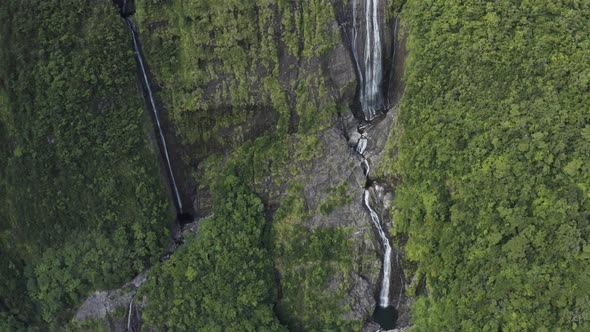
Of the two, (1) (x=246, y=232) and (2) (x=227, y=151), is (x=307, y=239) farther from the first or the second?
(2) (x=227, y=151)

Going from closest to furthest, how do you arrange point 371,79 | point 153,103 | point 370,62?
point 153,103, point 370,62, point 371,79

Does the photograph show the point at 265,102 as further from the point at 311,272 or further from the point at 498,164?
the point at 498,164

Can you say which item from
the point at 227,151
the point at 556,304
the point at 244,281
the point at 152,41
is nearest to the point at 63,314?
the point at 244,281

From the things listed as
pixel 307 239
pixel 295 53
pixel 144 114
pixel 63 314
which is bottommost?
pixel 63 314

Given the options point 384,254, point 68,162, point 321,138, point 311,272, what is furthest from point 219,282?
point 68,162

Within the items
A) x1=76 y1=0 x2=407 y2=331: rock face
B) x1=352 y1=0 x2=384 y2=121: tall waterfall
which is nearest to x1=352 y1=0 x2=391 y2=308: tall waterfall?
x1=352 y1=0 x2=384 y2=121: tall waterfall

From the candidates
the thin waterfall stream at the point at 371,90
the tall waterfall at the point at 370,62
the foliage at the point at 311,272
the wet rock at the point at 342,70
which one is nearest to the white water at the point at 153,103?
the foliage at the point at 311,272

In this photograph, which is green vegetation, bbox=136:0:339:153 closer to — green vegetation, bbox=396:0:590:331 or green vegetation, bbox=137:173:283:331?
green vegetation, bbox=137:173:283:331
